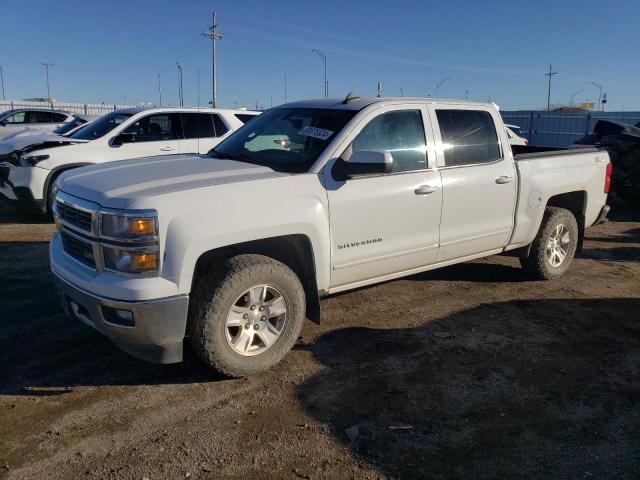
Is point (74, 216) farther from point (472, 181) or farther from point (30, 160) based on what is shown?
point (30, 160)

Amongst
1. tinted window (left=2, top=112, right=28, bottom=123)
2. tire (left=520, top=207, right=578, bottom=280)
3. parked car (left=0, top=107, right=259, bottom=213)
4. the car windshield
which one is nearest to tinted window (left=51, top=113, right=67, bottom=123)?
tinted window (left=2, top=112, right=28, bottom=123)

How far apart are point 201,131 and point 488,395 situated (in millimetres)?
7346

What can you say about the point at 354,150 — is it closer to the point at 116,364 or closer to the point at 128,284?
the point at 128,284

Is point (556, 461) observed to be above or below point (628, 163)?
below

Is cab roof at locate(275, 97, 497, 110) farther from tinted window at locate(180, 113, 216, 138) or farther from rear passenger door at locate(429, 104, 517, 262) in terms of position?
tinted window at locate(180, 113, 216, 138)

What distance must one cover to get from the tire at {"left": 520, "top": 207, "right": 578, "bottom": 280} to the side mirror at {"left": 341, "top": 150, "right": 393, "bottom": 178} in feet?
8.82

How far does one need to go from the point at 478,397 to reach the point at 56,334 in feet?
10.8

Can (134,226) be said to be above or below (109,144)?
below

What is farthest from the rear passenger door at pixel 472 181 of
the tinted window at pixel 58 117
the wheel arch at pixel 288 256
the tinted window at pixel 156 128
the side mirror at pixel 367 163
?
the tinted window at pixel 58 117

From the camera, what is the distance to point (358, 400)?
3629 mm

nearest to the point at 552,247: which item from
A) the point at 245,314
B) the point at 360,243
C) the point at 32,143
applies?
the point at 360,243

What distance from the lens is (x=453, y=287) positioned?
19.8 ft

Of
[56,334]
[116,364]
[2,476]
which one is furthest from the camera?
[56,334]

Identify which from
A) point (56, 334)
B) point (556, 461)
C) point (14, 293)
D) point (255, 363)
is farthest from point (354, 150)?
point (14, 293)
